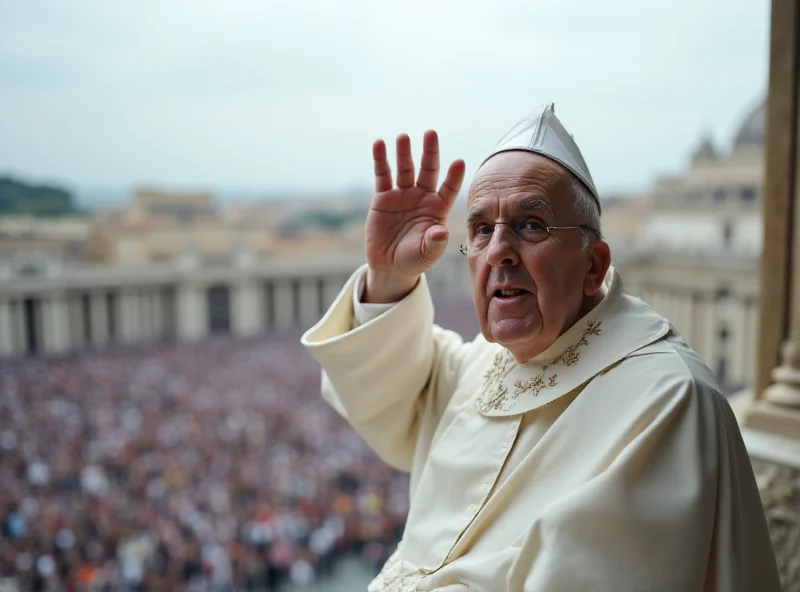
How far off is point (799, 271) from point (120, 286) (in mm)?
18376

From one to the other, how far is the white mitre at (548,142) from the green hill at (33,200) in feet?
40.2

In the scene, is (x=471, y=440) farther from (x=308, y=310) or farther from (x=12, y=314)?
(x=308, y=310)

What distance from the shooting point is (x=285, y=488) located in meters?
6.52

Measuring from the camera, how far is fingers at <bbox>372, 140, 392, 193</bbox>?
138cm

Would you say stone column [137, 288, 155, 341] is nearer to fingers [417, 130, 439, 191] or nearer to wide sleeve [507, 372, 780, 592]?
fingers [417, 130, 439, 191]

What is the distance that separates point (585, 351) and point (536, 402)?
0.12m

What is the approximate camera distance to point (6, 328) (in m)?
15.2

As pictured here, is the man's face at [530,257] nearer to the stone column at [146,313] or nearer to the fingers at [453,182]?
the fingers at [453,182]

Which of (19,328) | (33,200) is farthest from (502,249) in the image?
(19,328)

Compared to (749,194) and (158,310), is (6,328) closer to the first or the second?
(158,310)

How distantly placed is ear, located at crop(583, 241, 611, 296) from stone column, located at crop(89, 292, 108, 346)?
61.1 feet

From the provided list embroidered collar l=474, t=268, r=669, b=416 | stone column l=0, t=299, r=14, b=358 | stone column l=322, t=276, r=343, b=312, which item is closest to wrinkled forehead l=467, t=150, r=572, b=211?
embroidered collar l=474, t=268, r=669, b=416

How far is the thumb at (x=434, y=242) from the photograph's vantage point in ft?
4.20

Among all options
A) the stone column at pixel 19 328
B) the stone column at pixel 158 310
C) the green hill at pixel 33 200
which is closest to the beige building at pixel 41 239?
the green hill at pixel 33 200
